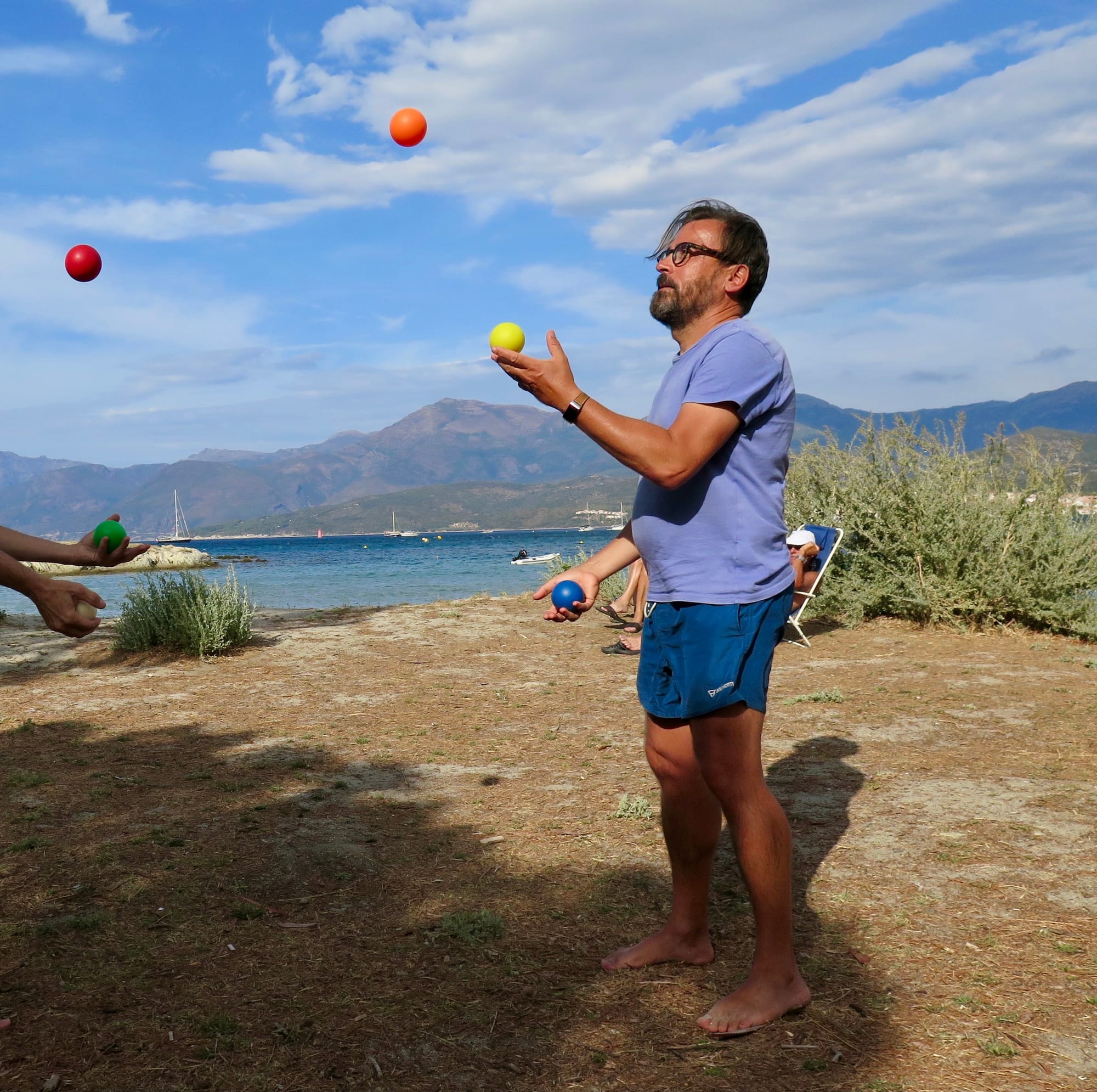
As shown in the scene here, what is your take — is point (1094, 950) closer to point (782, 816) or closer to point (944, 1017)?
point (944, 1017)

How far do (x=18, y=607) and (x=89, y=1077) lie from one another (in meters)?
26.3

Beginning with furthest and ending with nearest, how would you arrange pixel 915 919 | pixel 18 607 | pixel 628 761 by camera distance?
pixel 18 607 < pixel 628 761 < pixel 915 919

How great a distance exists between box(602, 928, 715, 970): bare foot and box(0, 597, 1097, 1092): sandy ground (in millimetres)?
46

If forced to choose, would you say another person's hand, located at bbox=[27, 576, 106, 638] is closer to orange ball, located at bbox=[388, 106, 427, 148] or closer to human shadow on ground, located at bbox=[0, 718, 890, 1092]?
human shadow on ground, located at bbox=[0, 718, 890, 1092]

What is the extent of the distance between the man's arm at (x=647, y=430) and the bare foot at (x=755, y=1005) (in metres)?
1.44

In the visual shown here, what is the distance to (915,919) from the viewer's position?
3.33 metres

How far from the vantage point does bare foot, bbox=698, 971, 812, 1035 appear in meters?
2.62

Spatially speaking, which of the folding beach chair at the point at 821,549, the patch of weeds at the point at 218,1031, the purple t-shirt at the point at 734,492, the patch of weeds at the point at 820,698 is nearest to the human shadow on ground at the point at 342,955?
the patch of weeds at the point at 218,1031

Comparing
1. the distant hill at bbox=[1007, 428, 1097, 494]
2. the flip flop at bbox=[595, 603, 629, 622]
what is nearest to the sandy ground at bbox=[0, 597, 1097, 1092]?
the flip flop at bbox=[595, 603, 629, 622]

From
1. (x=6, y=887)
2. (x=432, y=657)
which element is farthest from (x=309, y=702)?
(x=6, y=887)

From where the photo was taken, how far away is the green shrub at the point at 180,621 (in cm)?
918

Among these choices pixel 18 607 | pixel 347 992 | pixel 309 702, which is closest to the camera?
pixel 347 992

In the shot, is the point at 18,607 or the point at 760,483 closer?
the point at 760,483

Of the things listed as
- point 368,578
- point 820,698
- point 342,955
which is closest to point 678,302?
point 342,955
